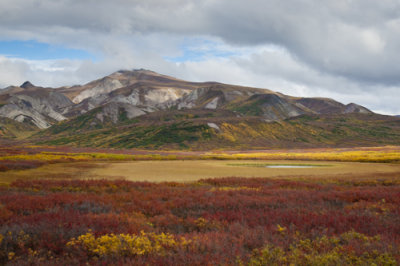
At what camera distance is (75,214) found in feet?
40.7

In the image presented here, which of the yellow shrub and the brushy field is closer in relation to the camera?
the brushy field

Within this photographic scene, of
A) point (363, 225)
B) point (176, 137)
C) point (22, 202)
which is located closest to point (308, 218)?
point (363, 225)

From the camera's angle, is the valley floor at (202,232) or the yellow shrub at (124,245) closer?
the valley floor at (202,232)

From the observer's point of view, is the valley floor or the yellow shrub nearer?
the valley floor

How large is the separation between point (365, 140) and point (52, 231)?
206 metres

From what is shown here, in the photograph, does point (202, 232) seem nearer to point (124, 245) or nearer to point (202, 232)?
point (202, 232)

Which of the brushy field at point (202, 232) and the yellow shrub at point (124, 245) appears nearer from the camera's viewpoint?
the brushy field at point (202, 232)

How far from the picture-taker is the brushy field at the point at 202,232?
809cm

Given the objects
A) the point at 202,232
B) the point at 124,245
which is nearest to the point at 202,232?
the point at 202,232

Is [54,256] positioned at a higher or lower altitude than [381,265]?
lower

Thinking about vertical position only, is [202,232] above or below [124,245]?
below

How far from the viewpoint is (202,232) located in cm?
1133

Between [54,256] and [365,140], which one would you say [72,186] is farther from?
[365,140]

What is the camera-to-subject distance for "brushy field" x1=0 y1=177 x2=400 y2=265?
8.09 m
